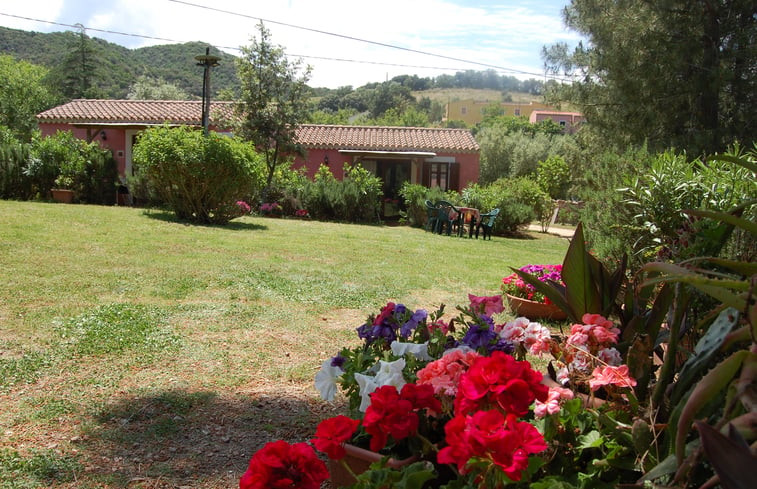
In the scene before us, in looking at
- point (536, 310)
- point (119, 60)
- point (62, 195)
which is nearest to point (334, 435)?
point (536, 310)

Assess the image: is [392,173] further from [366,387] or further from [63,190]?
[366,387]

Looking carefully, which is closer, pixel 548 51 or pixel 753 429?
pixel 753 429

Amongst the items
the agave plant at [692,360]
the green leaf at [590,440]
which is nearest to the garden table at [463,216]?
the agave plant at [692,360]

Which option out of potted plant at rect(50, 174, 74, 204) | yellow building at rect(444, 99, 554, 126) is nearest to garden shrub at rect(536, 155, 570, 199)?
potted plant at rect(50, 174, 74, 204)

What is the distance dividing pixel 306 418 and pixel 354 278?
420cm

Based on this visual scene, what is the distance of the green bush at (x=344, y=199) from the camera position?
17016 mm

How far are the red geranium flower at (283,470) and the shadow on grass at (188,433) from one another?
1.28 m

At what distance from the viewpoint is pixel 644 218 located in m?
5.38

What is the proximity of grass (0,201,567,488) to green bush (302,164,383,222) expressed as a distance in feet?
22.9

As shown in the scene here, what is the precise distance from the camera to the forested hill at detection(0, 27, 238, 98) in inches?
2132

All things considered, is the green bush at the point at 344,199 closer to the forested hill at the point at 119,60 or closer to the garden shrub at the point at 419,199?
the garden shrub at the point at 419,199

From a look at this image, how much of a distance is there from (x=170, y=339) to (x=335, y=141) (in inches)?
778

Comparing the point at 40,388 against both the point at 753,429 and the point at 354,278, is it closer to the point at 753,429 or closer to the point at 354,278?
the point at 753,429

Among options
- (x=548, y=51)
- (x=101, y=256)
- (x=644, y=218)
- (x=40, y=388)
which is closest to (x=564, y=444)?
(x=40, y=388)
